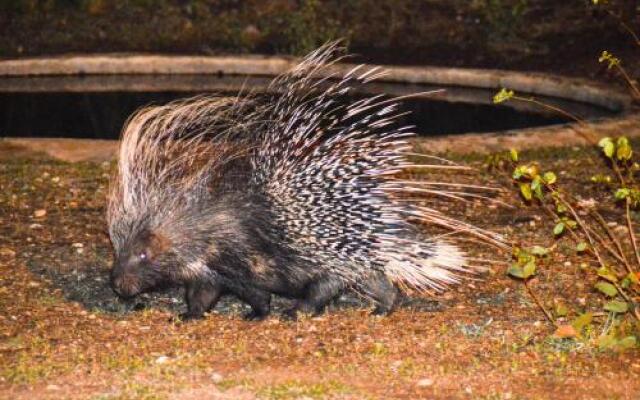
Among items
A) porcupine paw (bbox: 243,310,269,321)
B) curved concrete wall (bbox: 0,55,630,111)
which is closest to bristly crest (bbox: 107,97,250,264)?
porcupine paw (bbox: 243,310,269,321)

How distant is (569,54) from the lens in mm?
12664

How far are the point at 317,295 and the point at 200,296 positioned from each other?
0.56 metres

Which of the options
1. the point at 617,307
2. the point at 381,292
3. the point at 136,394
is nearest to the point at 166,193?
the point at 381,292

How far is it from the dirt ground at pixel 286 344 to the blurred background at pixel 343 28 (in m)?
6.62

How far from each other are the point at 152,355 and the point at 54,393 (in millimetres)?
551

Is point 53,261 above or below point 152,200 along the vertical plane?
below

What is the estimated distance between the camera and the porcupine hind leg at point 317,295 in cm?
556

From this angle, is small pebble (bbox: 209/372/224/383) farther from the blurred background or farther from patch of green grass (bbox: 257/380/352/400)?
the blurred background

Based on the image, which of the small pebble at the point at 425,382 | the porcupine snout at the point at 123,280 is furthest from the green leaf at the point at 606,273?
the porcupine snout at the point at 123,280

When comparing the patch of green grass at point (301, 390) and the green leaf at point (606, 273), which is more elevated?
the green leaf at point (606, 273)

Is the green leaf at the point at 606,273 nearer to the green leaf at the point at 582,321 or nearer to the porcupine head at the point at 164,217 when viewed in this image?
the green leaf at the point at 582,321

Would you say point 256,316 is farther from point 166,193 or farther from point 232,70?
point 232,70

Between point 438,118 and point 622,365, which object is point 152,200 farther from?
point 438,118

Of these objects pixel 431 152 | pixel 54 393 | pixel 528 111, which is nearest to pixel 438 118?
pixel 528 111
